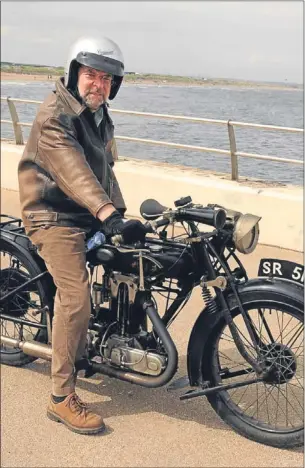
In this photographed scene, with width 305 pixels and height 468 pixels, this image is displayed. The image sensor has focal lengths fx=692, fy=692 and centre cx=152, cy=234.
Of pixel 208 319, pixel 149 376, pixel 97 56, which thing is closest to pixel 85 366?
pixel 149 376

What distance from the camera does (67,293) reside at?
349 centimetres

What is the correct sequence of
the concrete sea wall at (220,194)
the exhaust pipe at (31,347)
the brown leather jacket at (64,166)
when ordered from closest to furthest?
the brown leather jacket at (64,166)
the exhaust pipe at (31,347)
the concrete sea wall at (220,194)

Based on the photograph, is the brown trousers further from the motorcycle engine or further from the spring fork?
the spring fork

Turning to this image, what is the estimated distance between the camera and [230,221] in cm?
340

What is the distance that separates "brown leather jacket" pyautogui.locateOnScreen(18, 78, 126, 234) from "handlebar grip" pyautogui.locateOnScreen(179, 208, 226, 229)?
39cm

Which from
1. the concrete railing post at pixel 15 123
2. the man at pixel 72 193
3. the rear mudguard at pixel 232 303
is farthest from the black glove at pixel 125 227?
the concrete railing post at pixel 15 123

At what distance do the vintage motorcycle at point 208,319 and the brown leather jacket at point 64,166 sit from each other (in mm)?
268

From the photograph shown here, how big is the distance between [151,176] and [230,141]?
1085 millimetres

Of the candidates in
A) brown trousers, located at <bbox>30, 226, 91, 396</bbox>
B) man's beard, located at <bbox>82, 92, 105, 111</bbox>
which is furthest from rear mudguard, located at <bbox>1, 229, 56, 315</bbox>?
man's beard, located at <bbox>82, 92, 105, 111</bbox>

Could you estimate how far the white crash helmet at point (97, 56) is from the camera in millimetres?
3355

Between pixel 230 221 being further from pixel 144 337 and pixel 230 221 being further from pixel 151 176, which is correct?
pixel 151 176

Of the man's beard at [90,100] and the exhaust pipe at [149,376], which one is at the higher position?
the man's beard at [90,100]

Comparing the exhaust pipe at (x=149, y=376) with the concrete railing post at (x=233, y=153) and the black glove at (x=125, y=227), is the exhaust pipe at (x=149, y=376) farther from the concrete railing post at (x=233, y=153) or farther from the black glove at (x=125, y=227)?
the concrete railing post at (x=233, y=153)

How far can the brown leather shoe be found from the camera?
3.57 m
